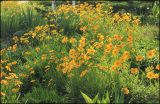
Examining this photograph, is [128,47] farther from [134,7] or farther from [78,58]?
[134,7]

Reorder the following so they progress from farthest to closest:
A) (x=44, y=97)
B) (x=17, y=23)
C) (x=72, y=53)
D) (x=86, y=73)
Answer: (x=17, y=23)
(x=72, y=53)
(x=86, y=73)
(x=44, y=97)

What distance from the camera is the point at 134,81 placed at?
574cm

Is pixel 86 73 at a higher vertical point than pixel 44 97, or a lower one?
higher

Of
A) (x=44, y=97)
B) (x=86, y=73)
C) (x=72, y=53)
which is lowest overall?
(x=44, y=97)

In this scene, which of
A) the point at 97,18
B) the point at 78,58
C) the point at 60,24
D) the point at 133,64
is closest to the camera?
the point at 78,58

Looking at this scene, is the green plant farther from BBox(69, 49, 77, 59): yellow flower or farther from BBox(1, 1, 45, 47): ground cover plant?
BBox(1, 1, 45, 47): ground cover plant

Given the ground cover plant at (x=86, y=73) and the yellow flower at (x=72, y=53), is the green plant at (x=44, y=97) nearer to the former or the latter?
the ground cover plant at (x=86, y=73)

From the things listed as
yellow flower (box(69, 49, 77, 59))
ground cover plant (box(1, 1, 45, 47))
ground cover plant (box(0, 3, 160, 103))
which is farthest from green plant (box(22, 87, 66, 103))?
ground cover plant (box(1, 1, 45, 47))

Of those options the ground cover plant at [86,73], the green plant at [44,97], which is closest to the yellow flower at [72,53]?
the ground cover plant at [86,73]

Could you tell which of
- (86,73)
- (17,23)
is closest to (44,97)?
(86,73)

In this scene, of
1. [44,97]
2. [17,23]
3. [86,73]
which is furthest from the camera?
[17,23]

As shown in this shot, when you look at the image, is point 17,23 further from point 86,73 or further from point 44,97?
point 44,97

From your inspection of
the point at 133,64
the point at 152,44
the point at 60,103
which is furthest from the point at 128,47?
the point at 60,103

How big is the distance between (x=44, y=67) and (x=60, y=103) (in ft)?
4.24
